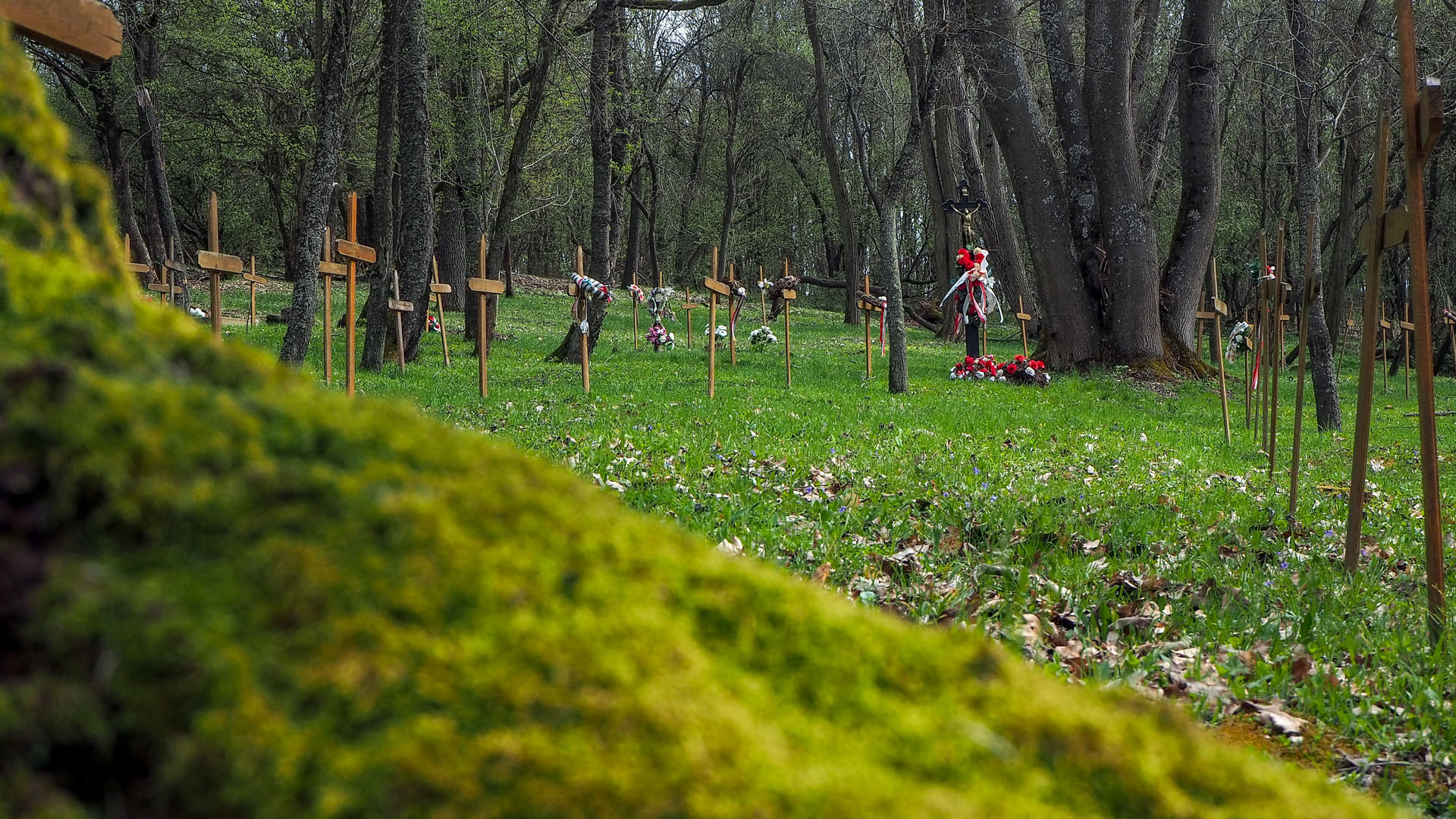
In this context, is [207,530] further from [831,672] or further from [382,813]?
[831,672]

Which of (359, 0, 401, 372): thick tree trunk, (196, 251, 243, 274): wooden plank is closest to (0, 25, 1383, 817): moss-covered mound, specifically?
(196, 251, 243, 274): wooden plank

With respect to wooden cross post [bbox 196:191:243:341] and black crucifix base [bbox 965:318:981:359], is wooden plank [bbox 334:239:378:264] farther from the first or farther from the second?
black crucifix base [bbox 965:318:981:359]

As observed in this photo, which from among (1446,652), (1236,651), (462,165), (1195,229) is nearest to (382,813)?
(1236,651)

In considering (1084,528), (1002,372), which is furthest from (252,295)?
(1084,528)

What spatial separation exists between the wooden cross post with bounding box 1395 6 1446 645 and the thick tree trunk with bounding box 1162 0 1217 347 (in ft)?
48.0

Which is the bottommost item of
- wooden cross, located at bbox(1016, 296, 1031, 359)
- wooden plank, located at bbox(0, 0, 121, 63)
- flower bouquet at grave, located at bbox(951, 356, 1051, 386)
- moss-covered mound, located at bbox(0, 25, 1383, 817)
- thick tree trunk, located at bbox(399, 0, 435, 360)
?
flower bouquet at grave, located at bbox(951, 356, 1051, 386)

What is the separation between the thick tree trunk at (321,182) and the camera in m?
11.4

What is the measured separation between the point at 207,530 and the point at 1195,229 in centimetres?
1934

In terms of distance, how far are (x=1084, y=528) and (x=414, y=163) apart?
11.3 metres

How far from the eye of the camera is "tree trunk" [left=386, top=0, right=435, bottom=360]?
45.6ft

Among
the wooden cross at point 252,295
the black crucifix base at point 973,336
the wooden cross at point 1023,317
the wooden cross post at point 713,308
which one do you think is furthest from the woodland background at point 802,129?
the wooden cross post at point 713,308

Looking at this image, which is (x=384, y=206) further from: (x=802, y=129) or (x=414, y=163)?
(x=802, y=129)

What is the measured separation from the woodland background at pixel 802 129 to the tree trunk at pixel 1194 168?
0.04m

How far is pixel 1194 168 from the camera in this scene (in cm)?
1761
